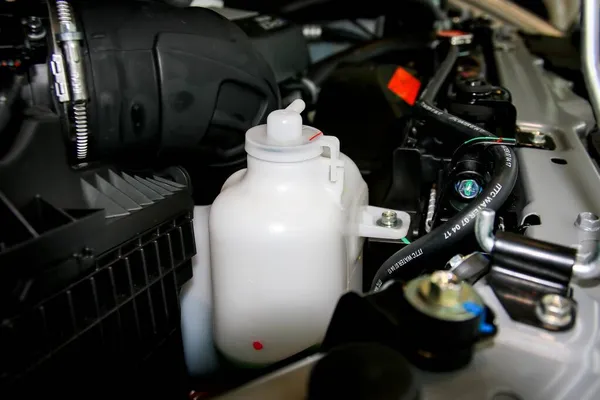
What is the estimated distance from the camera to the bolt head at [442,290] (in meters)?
0.42

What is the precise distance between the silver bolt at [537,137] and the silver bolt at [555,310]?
1.61 ft

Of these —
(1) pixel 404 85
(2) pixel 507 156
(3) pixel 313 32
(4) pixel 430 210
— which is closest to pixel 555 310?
(2) pixel 507 156

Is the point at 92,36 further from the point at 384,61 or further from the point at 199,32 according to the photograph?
the point at 384,61

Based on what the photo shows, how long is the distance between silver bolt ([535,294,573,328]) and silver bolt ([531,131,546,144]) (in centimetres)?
49

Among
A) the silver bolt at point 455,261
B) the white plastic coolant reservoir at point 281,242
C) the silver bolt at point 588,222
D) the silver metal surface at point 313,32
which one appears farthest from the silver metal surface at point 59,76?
the silver metal surface at point 313,32

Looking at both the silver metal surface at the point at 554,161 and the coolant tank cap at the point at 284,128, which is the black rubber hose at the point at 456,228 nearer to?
Result: the silver metal surface at the point at 554,161

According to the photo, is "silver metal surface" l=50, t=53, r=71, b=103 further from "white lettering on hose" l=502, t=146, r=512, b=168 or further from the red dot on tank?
"white lettering on hose" l=502, t=146, r=512, b=168

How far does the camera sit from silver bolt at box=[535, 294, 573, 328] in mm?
464

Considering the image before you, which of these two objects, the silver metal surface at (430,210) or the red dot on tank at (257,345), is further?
the silver metal surface at (430,210)

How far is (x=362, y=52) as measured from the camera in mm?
1422

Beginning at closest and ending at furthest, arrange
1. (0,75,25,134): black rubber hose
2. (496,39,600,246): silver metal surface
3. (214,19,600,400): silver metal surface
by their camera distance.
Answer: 1. (214,19,600,400): silver metal surface
2. (0,75,25,134): black rubber hose
3. (496,39,600,246): silver metal surface

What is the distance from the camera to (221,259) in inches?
26.6

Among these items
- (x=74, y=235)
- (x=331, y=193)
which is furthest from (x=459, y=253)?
(x=74, y=235)

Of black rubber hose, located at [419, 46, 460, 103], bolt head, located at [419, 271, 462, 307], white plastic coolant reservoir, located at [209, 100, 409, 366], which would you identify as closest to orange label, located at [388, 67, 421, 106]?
black rubber hose, located at [419, 46, 460, 103]
